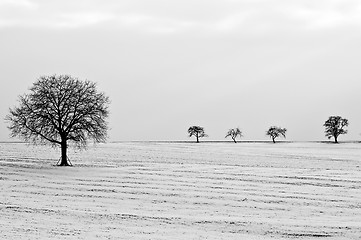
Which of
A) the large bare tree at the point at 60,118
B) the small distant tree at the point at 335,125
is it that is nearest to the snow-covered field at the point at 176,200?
the large bare tree at the point at 60,118

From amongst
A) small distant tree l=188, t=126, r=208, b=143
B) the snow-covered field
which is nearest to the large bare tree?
the snow-covered field

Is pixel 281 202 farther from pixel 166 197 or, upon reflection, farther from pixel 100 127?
pixel 100 127

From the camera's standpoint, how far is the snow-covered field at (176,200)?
19.7 metres

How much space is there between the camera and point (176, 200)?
85.5 feet

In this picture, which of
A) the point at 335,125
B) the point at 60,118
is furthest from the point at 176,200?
the point at 335,125

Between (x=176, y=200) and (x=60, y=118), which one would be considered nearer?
(x=176, y=200)

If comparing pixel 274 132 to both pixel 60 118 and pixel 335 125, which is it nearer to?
pixel 335 125

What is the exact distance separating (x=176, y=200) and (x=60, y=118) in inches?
712

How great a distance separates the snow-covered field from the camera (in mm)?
19703

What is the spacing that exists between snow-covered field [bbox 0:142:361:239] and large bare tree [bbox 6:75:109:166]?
2.17m

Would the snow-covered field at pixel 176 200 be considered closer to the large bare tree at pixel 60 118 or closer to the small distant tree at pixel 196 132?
the large bare tree at pixel 60 118

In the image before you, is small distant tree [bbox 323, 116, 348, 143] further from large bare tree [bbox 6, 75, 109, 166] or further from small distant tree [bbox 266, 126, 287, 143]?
large bare tree [bbox 6, 75, 109, 166]

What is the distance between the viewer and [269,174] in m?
36.4

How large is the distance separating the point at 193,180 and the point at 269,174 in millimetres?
6302
